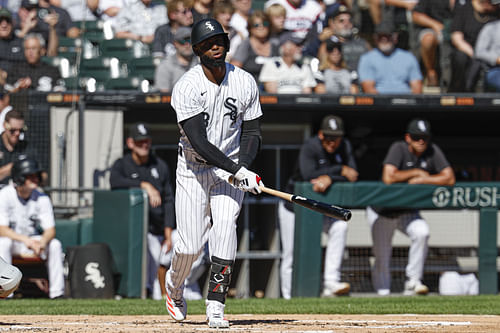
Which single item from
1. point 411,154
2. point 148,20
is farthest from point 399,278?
point 148,20

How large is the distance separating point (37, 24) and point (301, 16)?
3.45 meters

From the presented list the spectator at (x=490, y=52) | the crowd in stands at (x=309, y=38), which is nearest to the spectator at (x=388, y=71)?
the crowd in stands at (x=309, y=38)

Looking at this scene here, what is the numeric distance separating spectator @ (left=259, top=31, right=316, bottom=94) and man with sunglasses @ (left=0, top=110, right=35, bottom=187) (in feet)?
9.18

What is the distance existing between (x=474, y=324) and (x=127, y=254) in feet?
14.0

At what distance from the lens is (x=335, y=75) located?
33.2ft

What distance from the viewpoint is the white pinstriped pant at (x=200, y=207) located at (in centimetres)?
506

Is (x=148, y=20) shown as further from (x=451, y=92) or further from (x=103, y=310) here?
(x=103, y=310)

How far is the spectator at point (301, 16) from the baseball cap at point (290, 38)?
0.11ft

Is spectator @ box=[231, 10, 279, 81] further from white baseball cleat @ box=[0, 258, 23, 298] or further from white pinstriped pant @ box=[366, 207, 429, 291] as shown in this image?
white baseball cleat @ box=[0, 258, 23, 298]

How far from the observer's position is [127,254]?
8523mm

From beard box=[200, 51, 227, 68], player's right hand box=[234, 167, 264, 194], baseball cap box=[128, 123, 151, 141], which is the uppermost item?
beard box=[200, 51, 227, 68]

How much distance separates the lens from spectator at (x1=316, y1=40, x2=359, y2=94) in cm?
1005

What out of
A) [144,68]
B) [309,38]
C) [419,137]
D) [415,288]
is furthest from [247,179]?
[309,38]

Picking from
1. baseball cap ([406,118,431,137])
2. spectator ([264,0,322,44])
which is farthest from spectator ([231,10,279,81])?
baseball cap ([406,118,431,137])
